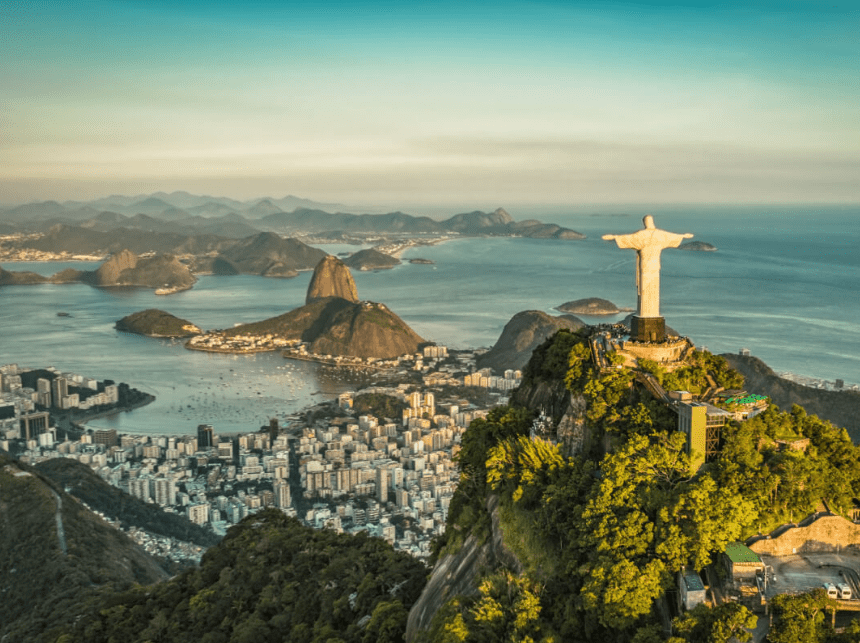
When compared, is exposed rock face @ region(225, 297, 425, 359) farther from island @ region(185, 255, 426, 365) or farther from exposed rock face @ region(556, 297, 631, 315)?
exposed rock face @ region(556, 297, 631, 315)

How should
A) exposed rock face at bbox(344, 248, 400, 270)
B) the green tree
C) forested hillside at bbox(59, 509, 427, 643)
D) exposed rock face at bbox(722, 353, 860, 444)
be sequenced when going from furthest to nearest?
exposed rock face at bbox(344, 248, 400, 270)
exposed rock face at bbox(722, 353, 860, 444)
forested hillside at bbox(59, 509, 427, 643)
the green tree

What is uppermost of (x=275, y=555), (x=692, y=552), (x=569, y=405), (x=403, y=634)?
(x=569, y=405)

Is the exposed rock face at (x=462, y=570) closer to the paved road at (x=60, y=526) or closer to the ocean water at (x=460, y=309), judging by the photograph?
the paved road at (x=60, y=526)

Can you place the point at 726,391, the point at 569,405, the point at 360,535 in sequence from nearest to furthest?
the point at 726,391
the point at 569,405
the point at 360,535

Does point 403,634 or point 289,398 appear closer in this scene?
point 403,634

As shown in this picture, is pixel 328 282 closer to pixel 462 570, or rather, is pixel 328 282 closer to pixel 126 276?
pixel 126 276

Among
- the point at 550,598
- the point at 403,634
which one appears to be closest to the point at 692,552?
the point at 550,598

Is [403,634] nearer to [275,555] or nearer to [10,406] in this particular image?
[275,555]

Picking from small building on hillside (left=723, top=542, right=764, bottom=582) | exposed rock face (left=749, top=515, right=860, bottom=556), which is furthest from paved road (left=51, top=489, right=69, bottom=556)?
exposed rock face (left=749, top=515, right=860, bottom=556)
